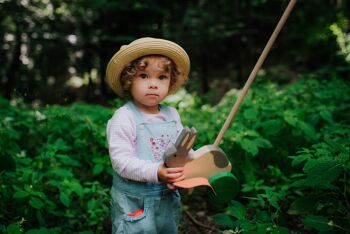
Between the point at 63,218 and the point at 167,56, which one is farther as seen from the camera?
the point at 63,218

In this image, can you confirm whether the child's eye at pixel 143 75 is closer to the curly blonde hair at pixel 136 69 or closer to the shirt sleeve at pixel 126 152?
the curly blonde hair at pixel 136 69

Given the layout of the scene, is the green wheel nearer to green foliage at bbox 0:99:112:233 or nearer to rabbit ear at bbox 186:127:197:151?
rabbit ear at bbox 186:127:197:151

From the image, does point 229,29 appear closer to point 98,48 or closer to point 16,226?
point 98,48

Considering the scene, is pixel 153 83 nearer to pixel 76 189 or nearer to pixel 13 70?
pixel 76 189

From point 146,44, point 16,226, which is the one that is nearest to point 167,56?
point 146,44

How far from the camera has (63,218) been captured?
274 centimetres

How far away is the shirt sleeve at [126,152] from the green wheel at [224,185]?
29 cm

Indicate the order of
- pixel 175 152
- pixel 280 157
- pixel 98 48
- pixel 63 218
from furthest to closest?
pixel 98 48
pixel 280 157
pixel 63 218
pixel 175 152

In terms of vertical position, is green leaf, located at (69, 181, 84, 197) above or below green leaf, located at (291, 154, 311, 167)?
below

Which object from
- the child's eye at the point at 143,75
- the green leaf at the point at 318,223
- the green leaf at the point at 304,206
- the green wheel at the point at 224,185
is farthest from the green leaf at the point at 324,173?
the child's eye at the point at 143,75

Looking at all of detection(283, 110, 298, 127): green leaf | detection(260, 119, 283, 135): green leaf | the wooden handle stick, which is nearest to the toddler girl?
the wooden handle stick

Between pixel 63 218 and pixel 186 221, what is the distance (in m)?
1.02

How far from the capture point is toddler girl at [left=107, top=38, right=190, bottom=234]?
1.77m

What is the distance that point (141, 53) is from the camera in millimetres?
1804
